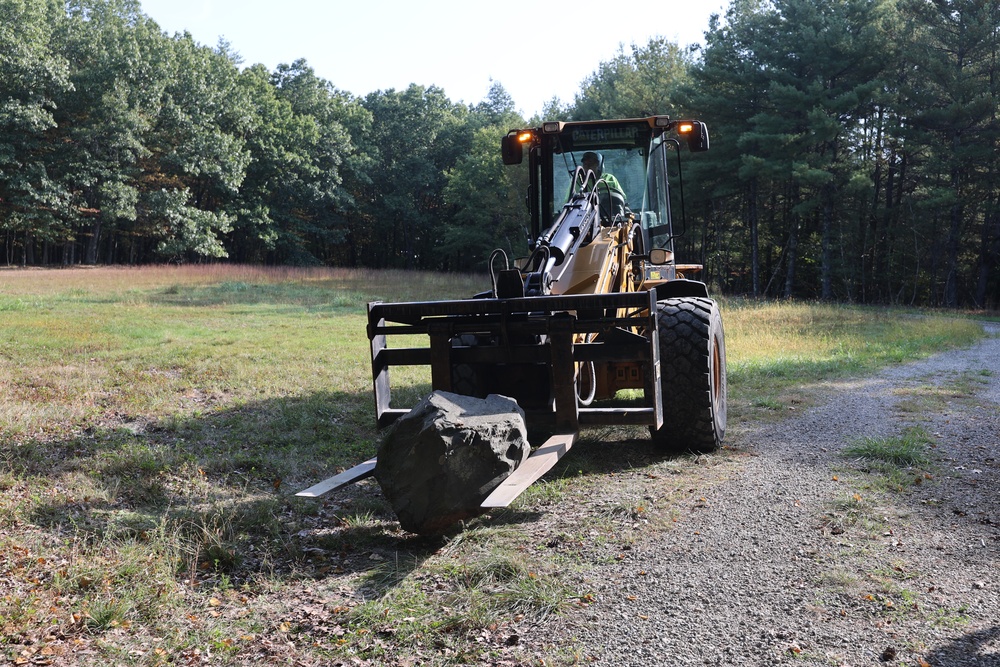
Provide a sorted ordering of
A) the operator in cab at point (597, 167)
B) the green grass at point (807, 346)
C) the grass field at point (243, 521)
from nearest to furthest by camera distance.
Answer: the grass field at point (243, 521)
the operator in cab at point (597, 167)
the green grass at point (807, 346)

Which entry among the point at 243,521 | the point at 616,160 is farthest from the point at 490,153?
the point at 243,521

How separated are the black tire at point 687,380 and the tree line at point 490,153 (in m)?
23.8

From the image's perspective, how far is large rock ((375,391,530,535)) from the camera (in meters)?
4.31

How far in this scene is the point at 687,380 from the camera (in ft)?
19.5

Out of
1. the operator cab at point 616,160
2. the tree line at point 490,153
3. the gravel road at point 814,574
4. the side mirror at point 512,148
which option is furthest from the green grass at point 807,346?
the tree line at point 490,153

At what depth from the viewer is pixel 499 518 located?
4.85 metres

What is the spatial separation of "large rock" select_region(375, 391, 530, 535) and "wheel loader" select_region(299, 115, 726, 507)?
19 cm

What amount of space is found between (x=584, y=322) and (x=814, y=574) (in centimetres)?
231

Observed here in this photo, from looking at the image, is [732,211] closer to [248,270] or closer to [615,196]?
[248,270]

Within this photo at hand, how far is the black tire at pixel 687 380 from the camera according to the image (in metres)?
5.96

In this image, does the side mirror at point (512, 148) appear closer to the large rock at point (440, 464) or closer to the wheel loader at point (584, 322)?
the wheel loader at point (584, 322)

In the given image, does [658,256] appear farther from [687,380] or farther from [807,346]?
[807,346]

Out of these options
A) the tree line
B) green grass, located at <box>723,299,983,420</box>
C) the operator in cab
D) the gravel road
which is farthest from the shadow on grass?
the tree line

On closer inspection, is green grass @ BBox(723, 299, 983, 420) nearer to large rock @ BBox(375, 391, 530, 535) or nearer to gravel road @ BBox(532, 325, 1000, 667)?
gravel road @ BBox(532, 325, 1000, 667)
